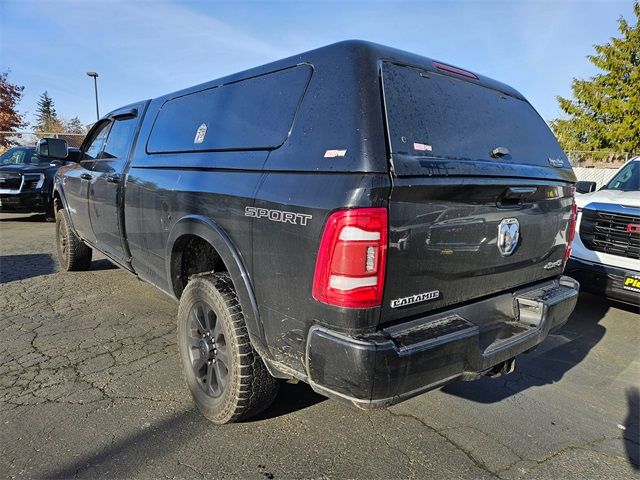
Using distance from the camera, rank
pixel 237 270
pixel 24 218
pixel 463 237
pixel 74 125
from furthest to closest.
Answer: pixel 74 125, pixel 24 218, pixel 237 270, pixel 463 237

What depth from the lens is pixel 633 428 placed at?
284cm

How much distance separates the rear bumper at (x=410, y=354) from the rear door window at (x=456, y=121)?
2.68 feet

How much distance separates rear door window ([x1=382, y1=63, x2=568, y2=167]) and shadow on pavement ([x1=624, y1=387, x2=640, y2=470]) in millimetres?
1741

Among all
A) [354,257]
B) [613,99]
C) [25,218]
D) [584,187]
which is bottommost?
[25,218]

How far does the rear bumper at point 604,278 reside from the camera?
14.3ft

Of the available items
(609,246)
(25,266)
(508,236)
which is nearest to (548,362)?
(609,246)

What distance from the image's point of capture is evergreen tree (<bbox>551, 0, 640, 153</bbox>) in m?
17.0

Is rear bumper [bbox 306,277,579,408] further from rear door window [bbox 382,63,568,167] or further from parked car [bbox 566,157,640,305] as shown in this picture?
parked car [bbox 566,157,640,305]

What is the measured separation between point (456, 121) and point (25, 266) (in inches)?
256

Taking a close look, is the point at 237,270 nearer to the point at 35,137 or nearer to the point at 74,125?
the point at 35,137

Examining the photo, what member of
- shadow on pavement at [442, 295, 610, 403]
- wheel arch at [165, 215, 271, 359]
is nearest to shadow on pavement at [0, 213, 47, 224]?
wheel arch at [165, 215, 271, 359]

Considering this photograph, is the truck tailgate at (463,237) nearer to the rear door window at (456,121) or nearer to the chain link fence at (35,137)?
the rear door window at (456,121)

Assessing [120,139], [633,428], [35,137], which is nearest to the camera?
[633,428]

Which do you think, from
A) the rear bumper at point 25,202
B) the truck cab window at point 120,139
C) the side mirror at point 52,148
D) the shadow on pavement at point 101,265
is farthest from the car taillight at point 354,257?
the rear bumper at point 25,202
